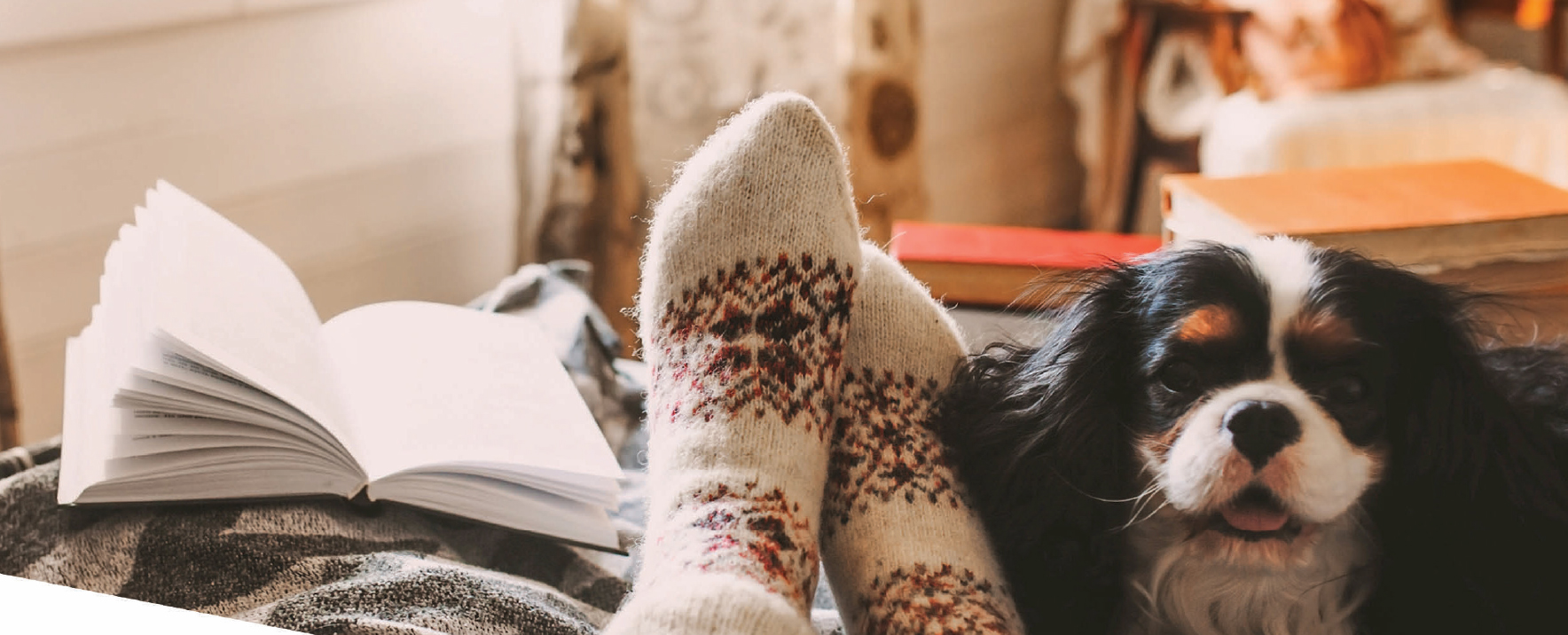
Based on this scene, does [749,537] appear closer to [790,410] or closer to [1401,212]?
[790,410]

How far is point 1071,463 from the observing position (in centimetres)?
71

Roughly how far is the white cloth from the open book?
5.98 feet

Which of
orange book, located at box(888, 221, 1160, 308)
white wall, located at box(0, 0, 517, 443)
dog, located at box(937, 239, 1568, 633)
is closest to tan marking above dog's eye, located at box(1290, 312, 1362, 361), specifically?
dog, located at box(937, 239, 1568, 633)

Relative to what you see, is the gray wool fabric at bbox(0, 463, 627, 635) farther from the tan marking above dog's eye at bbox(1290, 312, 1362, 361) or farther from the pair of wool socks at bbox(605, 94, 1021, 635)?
the tan marking above dog's eye at bbox(1290, 312, 1362, 361)

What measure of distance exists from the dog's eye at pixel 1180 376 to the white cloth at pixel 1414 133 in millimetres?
1832

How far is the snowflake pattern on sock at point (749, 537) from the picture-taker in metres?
0.65

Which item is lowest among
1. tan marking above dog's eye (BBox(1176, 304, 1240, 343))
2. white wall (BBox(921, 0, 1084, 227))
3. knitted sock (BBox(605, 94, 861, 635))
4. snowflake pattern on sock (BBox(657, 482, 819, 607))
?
white wall (BBox(921, 0, 1084, 227))

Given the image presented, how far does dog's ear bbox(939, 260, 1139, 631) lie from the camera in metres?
0.71

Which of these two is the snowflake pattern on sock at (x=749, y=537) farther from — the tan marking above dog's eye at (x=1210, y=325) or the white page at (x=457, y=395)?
the tan marking above dog's eye at (x=1210, y=325)

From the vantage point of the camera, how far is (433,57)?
2.03 metres

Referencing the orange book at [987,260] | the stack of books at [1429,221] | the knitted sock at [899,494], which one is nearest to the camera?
the knitted sock at [899,494]

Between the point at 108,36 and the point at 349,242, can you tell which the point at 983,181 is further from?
the point at 108,36

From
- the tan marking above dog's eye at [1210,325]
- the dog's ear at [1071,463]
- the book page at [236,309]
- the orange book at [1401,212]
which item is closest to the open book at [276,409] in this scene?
the book page at [236,309]

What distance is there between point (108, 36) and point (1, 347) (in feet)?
1.53
